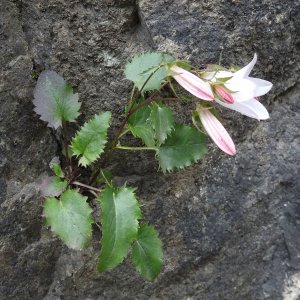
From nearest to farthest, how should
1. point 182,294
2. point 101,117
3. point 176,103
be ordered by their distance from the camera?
1. point 101,117
2. point 176,103
3. point 182,294

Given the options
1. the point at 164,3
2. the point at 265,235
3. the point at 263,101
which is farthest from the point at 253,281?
the point at 164,3

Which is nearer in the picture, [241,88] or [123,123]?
[241,88]

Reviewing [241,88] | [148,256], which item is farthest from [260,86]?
[148,256]

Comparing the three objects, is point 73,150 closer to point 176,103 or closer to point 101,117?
point 101,117

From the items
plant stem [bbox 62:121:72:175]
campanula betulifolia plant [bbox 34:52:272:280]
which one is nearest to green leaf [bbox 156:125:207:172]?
campanula betulifolia plant [bbox 34:52:272:280]

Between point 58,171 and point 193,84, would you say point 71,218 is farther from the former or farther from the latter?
point 193,84

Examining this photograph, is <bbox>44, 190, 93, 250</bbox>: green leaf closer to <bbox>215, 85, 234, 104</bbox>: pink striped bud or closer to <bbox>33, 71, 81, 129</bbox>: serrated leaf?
<bbox>33, 71, 81, 129</bbox>: serrated leaf

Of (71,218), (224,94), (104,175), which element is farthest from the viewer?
(104,175)
